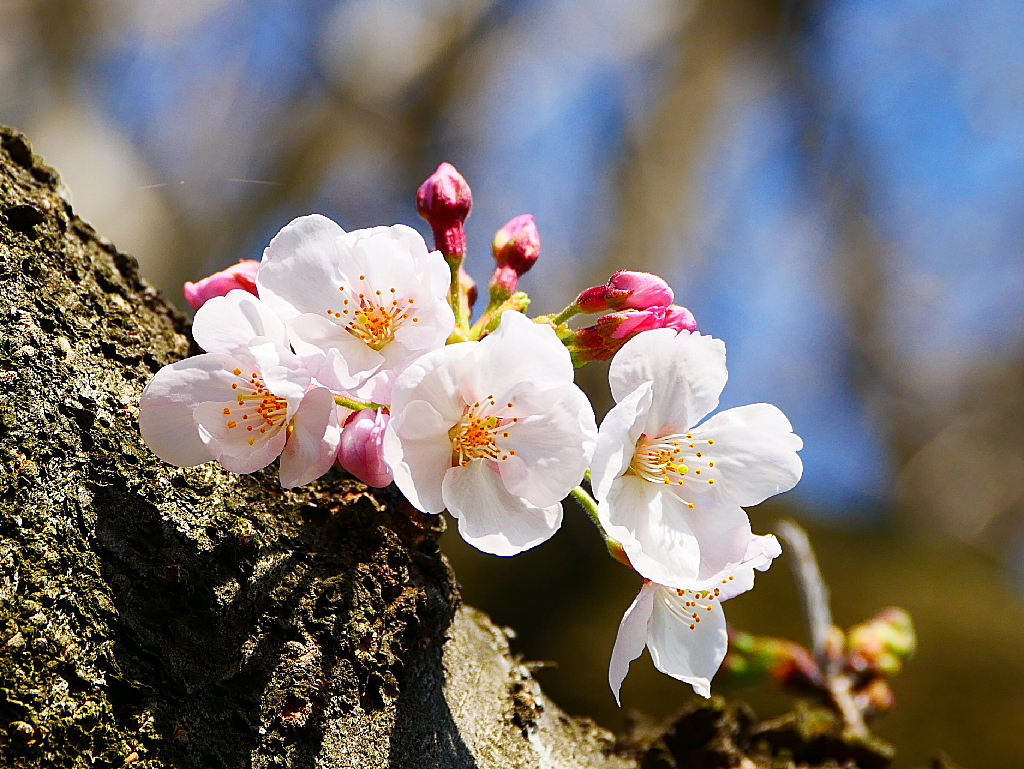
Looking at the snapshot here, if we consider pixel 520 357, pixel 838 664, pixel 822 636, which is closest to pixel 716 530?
pixel 520 357

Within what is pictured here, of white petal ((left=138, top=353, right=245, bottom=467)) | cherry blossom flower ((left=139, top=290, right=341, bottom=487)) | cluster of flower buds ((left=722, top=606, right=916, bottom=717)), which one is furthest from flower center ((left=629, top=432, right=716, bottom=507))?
cluster of flower buds ((left=722, top=606, right=916, bottom=717))

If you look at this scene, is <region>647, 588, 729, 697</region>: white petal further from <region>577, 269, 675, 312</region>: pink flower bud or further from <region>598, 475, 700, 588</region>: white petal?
<region>577, 269, 675, 312</region>: pink flower bud

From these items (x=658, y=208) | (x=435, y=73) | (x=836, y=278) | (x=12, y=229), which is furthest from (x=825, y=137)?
(x=12, y=229)

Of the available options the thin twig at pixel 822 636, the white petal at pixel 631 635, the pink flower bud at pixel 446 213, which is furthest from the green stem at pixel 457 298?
the thin twig at pixel 822 636

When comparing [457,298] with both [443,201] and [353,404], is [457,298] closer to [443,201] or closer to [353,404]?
[443,201]

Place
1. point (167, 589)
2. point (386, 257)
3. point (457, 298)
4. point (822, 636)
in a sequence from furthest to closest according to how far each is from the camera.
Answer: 1. point (822, 636)
2. point (457, 298)
3. point (386, 257)
4. point (167, 589)

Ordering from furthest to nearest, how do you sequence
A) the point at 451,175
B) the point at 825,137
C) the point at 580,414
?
the point at 825,137
the point at 451,175
the point at 580,414

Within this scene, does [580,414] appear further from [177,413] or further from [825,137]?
[825,137]
